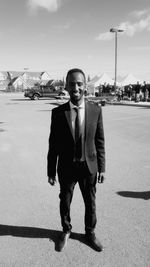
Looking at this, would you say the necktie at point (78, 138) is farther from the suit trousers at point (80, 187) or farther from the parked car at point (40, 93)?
the parked car at point (40, 93)

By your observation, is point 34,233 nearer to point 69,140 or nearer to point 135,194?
point 69,140

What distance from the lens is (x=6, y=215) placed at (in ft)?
12.1

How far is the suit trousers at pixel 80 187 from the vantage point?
9.40ft

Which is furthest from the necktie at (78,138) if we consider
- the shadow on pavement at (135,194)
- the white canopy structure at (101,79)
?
the white canopy structure at (101,79)

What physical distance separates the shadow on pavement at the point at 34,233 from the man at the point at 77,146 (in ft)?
0.41

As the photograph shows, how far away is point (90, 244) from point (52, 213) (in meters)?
0.88

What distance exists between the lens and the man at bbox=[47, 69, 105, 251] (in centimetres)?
268

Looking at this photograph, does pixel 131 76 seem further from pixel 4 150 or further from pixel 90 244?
pixel 90 244

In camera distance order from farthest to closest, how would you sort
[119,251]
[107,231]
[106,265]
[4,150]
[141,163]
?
[4,150] < [141,163] < [107,231] < [119,251] < [106,265]

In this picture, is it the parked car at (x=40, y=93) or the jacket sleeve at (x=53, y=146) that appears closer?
the jacket sleeve at (x=53, y=146)

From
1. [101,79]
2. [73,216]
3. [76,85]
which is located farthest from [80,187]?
[101,79]

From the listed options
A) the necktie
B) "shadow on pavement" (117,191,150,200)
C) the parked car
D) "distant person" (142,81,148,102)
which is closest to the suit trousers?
the necktie

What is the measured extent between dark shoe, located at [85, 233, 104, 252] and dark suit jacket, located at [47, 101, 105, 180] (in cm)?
75

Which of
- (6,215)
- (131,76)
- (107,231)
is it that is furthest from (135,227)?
(131,76)
